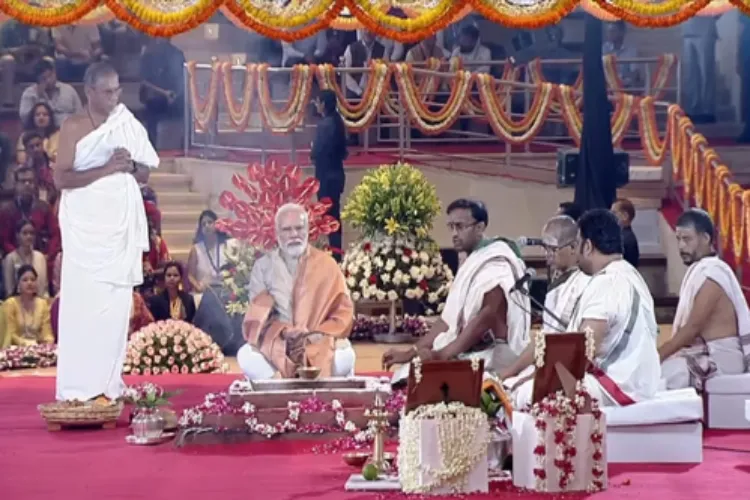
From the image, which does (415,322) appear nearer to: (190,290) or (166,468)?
(190,290)

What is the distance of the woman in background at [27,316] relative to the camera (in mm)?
13680

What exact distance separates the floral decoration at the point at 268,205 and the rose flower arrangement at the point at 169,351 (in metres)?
1.78

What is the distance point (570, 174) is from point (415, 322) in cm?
203

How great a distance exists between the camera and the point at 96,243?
9.45 metres

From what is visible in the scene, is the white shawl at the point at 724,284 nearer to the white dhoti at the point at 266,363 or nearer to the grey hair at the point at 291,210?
the white dhoti at the point at 266,363

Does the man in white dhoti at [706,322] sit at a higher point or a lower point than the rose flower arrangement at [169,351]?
higher

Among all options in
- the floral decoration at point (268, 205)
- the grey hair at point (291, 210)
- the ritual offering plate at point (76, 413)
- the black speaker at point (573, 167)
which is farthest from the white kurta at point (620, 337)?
the black speaker at point (573, 167)

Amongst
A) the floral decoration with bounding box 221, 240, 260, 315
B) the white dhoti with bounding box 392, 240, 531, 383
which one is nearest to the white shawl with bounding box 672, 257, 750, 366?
the white dhoti with bounding box 392, 240, 531, 383

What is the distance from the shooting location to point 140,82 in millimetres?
18234

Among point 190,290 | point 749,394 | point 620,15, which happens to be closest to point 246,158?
point 190,290

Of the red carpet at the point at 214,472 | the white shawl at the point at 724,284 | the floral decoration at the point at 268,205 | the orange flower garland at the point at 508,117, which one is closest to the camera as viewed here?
the red carpet at the point at 214,472

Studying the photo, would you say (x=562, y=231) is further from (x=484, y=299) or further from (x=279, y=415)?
(x=279, y=415)

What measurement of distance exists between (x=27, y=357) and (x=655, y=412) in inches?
255

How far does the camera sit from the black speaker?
618 inches
